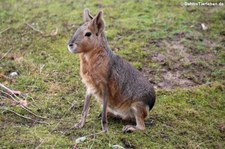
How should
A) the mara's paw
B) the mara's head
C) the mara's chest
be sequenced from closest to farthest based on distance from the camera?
1. the mara's head
2. the mara's chest
3. the mara's paw

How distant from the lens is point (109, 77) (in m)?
4.24

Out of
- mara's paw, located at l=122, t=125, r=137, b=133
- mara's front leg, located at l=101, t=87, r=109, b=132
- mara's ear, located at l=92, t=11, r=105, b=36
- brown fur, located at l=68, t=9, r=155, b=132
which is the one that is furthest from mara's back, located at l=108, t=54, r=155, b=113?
mara's ear, located at l=92, t=11, r=105, b=36

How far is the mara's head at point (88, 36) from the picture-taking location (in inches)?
157

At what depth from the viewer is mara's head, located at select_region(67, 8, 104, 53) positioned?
3995mm

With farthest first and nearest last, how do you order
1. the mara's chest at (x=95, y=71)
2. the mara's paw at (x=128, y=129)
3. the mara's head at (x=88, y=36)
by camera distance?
1. the mara's paw at (x=128, y=129)
2. the mara's chest at (x=95, y=71)
3. the mara's head at (x=88, y=36)

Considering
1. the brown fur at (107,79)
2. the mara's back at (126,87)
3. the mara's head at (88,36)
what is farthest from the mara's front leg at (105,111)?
the mara's head at (88,36)

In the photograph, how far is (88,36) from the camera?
4062 millimetres

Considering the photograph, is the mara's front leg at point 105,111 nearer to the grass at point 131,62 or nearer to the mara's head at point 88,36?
the grass at point 131,62

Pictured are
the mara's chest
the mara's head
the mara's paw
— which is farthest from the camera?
the mara's paw

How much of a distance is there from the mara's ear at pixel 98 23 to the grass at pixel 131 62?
3.25 feet

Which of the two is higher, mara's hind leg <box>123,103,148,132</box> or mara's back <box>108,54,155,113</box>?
mara's back <box>108,54,155,113</box>

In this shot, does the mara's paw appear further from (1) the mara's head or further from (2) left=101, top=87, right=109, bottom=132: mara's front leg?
(1) the mara's head

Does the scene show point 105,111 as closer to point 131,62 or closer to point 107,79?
point 107,79

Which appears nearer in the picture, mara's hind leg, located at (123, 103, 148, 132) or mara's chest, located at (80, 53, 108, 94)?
mara's chest, located at (80, 53, 108, 94)
